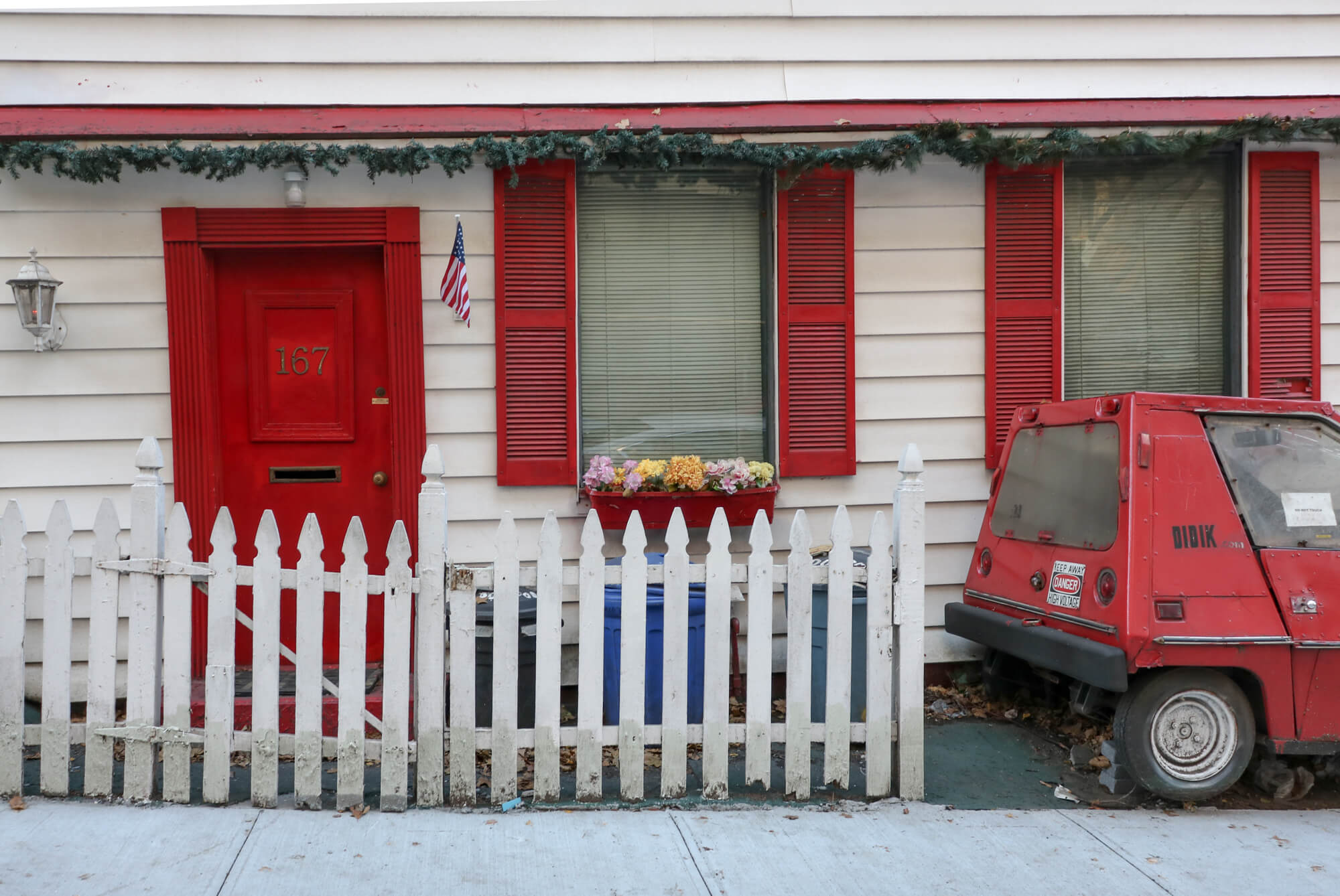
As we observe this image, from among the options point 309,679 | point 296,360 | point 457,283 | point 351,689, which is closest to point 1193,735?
point 351,689

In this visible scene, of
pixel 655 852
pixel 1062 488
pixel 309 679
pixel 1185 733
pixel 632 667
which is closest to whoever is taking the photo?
pixel 655 852

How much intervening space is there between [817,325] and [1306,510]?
8.34 ft

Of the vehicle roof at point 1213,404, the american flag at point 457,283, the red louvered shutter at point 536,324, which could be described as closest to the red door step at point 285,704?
the red louvered shutter at point 536,324

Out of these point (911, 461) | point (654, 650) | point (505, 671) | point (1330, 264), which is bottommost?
point (654, 650)

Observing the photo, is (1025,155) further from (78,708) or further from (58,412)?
(78,708)

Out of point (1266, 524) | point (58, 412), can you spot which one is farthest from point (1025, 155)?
point (58, 412)

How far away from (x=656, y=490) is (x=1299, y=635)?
3.01 meters

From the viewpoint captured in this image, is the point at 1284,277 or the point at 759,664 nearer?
the point at 759,664

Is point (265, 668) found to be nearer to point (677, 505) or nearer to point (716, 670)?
point (716, 670)

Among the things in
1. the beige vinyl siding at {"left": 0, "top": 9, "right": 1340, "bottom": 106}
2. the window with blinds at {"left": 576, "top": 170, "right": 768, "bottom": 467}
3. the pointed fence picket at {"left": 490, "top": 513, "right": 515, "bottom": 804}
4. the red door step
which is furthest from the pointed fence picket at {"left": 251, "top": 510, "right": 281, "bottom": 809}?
the beige vinyl siding at {"left": 0, "top": 9, "right": 1340, "bottom": 106}

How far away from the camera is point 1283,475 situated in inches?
168

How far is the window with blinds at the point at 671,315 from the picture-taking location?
5.55m

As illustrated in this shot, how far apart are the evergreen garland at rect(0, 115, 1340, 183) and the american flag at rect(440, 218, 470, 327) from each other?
412 mm

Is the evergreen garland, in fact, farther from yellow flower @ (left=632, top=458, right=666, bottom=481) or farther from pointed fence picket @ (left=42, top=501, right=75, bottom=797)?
pointed fence picket @ (left=42, top=501, right=75, bottom=797)
